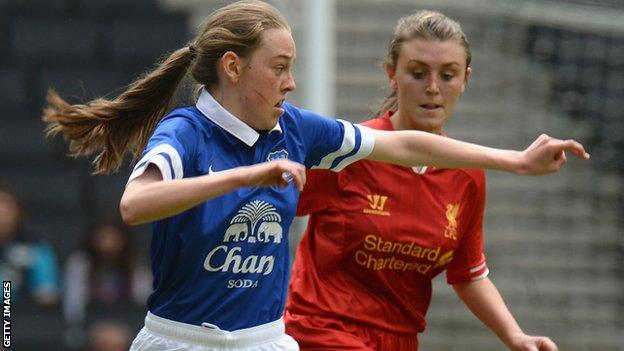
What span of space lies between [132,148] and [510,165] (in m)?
1.16

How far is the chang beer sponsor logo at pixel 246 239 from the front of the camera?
3.58 meters

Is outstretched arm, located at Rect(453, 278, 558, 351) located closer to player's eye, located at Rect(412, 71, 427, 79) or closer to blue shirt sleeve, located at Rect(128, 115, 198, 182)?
player's eye, located at Rect(412, 71, 427, 79)

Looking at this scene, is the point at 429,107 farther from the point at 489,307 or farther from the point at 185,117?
the point at 185,117

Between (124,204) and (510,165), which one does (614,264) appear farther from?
(124,204)

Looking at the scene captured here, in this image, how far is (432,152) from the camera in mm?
3854

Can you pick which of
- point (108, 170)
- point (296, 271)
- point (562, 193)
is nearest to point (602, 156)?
point (562, 193)

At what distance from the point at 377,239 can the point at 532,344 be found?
1.94 ft

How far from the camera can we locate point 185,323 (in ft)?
11.9

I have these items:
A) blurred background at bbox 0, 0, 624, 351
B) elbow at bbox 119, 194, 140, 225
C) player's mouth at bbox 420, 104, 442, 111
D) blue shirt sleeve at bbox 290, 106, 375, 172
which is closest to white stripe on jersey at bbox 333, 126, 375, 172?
blue shirt sleeve at bbox 290, 106, 375, 172

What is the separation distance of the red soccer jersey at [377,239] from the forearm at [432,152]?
13.9 inches

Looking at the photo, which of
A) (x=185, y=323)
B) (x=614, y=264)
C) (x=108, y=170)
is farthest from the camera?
(x=614, y=264)

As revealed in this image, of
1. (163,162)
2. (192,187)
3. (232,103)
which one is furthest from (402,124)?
(192,187)

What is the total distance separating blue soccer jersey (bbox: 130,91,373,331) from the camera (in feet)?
11.6

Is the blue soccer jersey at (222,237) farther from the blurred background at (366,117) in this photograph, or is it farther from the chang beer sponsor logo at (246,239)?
the blurred background at (366,117)
